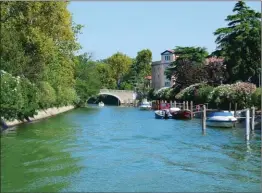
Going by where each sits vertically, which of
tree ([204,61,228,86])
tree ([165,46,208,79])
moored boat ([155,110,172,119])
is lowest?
moored boat ([155,110,172,119])

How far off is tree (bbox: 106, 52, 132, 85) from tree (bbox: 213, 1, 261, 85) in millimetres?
52007

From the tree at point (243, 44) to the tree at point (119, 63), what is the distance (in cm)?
5201

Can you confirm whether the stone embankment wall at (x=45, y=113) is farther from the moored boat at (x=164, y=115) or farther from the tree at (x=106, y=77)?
the tree at (x=106, y=77)

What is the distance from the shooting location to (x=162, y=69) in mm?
90812

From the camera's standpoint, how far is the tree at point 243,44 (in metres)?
40.9

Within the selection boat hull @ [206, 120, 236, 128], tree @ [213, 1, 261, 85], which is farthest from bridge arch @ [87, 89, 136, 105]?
boat hull @ [206, 120, 236, 128]

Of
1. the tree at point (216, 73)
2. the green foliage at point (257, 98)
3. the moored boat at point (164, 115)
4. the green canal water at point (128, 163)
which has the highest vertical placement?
the tree at point (216, 73)

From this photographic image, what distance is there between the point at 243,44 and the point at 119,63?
5680 centimetres

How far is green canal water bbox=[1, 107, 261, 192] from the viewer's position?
12086 millimetres

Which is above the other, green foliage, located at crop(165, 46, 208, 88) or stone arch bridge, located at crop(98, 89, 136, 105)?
green foliage, located at crop(165, 46, 208, 88)

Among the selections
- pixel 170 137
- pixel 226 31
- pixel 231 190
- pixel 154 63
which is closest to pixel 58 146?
pixel 170 137

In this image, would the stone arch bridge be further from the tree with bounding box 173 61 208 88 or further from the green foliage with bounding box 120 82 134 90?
the tree with bounding box 173 61 208 88

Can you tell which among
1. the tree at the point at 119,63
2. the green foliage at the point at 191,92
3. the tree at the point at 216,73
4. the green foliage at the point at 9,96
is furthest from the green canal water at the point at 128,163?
the tree at the point at 119,63

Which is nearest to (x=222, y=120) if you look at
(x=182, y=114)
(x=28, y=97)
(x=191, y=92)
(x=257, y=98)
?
(x=257, y=98)
